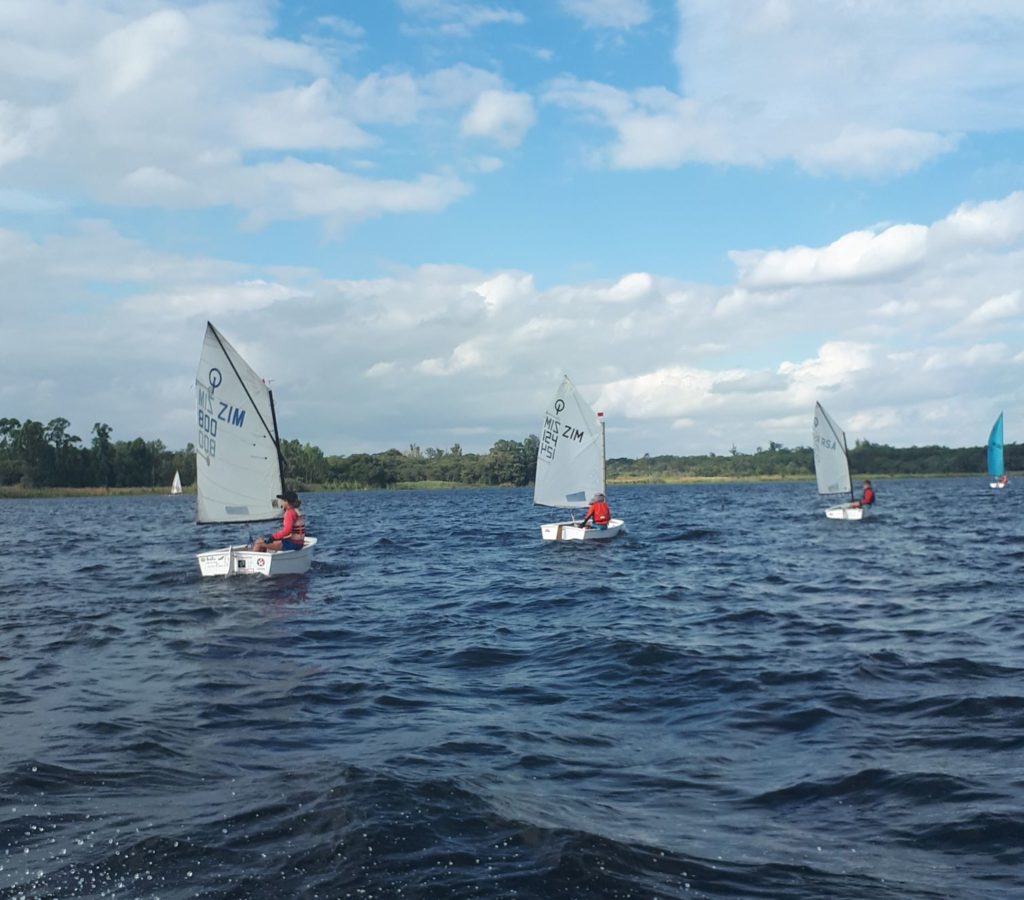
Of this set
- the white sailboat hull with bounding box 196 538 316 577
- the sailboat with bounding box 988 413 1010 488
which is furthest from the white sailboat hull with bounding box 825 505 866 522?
the sailboat with bounding box 988 413 1010 488

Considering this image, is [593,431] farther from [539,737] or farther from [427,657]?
[539,737]

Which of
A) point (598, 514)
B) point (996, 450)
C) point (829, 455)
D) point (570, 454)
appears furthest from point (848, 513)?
point (996, 450)

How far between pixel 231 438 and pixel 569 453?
16758 millimetres

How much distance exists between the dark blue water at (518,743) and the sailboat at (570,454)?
16.7m

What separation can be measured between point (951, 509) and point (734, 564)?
144ft

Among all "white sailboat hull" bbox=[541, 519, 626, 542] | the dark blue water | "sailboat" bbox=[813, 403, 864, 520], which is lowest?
the dark blue water

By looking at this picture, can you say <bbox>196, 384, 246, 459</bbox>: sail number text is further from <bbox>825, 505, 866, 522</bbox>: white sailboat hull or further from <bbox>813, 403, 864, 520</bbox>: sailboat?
<bbox>813, 403, 864, 520</bbox>: sailboat

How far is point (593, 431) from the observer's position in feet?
132

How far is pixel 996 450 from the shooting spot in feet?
347

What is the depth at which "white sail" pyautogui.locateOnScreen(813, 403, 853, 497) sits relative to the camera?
56.6 m

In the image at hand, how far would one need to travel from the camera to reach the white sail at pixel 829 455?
56.6 meters

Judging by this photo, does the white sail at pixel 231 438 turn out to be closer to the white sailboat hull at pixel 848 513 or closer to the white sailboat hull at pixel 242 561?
the white sailboat hull at pixel 242 561

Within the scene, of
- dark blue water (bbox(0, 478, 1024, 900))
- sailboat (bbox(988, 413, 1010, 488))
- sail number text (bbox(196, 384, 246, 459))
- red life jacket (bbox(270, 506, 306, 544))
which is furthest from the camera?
sailboat (bbox(988, 413, 1010, 488))

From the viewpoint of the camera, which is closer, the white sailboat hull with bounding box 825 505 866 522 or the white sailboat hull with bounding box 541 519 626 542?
the white sailboat hull with bounding box 541 519 626 542
